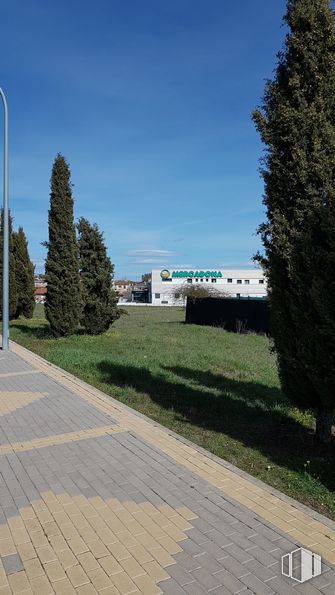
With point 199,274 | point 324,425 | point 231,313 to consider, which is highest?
point 199,274

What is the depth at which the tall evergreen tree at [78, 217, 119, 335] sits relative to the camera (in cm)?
1569

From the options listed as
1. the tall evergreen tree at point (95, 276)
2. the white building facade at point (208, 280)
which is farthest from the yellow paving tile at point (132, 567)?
the white building facade at point (208, 280)

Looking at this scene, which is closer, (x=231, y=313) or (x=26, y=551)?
(x=26, y=551)

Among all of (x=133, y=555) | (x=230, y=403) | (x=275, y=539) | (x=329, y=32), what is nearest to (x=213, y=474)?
(x=275, y=539)

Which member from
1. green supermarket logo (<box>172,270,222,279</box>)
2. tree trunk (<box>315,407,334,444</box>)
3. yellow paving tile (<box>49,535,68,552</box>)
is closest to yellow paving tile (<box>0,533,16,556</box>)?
yellow paving tile (<box>49,535,68,552</box>)

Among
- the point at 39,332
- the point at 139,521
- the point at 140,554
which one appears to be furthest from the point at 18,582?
the point at 39,332

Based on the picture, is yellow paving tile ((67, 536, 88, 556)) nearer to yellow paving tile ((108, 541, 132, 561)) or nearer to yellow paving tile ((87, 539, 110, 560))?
yellow paving tile ((87, 539, 110, 560))

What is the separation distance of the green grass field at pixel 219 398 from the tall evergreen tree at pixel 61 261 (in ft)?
2.54

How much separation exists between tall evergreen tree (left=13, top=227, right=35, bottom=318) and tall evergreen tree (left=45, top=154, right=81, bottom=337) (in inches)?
363

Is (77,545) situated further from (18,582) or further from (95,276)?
(95,276)

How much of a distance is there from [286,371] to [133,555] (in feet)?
9.64

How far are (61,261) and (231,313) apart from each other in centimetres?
1111

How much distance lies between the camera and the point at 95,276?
15727 mm

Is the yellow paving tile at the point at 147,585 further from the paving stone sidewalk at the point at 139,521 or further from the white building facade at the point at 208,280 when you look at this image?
the white building facade at the point at 208,280
